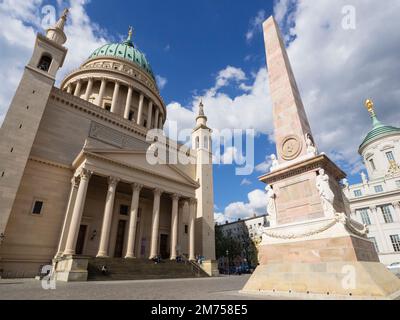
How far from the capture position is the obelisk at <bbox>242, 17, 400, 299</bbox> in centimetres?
591

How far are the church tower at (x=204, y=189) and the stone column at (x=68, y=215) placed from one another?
59.3 ft

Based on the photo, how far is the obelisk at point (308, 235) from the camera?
19.4 feet

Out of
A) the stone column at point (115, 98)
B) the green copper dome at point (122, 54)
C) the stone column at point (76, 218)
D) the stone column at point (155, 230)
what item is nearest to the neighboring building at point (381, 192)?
the stone column at point (155, 230)

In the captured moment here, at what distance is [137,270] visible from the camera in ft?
62.8

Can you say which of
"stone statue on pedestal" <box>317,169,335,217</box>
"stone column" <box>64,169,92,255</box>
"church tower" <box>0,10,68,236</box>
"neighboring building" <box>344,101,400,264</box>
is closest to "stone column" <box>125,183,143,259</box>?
"stone column" <box>64,169,92,255</box>

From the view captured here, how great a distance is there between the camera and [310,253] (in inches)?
267

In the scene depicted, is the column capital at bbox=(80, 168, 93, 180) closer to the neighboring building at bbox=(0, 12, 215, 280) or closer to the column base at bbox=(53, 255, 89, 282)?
the neighboring building at bbox=(0, 12, 215, 280)

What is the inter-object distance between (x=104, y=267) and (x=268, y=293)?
570 inches

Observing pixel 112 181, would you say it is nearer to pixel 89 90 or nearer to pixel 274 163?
pixel 274 163

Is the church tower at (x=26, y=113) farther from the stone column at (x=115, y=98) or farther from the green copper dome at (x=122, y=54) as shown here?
the green copper dome at (x=122, y=54)

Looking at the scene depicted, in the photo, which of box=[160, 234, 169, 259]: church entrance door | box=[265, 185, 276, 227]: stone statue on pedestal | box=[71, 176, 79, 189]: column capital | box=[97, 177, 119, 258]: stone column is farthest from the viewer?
box=[160, 234, 169, 259]: church entrance door

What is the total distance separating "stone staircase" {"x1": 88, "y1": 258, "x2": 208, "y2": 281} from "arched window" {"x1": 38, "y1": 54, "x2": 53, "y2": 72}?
20.9 metres
